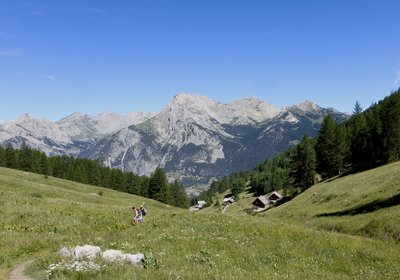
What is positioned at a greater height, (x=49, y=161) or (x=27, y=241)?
(x=49, y=161)

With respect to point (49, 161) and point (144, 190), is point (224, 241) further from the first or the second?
point (49, 161)

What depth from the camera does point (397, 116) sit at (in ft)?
269

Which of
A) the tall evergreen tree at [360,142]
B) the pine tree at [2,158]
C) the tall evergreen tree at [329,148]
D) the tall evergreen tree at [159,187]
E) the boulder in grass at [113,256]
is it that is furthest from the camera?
the pine tree at [2,158]

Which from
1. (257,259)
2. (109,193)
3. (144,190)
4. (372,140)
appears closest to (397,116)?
(372,140)

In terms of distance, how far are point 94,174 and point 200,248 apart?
14128 cm

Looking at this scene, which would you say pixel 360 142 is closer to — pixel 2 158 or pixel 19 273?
pixel 19 273

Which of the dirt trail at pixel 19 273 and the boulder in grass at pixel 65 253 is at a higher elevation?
the boulder in grass at pixel 65 253

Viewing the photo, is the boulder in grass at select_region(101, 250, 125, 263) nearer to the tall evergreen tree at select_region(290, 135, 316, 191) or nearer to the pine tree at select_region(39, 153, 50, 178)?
the tall evergreen tree at select_region(290, 135, 316, 191)

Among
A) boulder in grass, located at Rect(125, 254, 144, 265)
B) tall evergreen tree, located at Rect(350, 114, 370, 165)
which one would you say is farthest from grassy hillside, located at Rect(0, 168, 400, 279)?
tall evergreen tree, located at Rect(350, 114, 370, 165)

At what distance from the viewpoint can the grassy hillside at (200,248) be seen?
1362 cm

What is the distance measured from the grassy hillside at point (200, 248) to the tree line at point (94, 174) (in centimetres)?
10939

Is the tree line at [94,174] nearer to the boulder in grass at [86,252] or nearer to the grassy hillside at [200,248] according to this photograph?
the grassy hillside at [200,248]

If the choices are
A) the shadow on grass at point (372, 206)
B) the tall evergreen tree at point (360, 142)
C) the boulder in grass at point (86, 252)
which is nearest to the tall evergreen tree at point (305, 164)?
the tall evergreen tree at point (360, 142)

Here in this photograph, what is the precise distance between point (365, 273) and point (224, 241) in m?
6.92
